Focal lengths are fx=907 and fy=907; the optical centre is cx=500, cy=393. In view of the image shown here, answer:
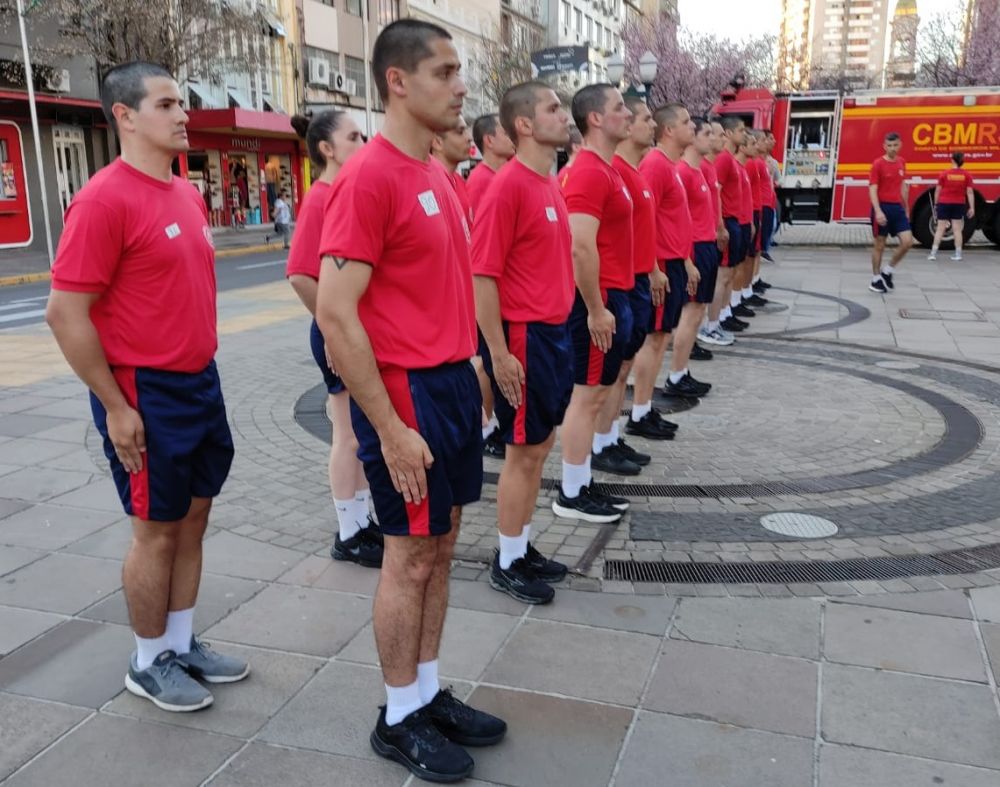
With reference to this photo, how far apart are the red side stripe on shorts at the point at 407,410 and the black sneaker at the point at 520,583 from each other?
1315mm

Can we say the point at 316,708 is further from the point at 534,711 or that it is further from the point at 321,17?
the point at 321,17

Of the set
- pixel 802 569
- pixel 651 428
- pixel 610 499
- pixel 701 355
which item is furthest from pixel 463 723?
pixel 701 355

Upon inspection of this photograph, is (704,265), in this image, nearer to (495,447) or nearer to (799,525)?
(495,447)

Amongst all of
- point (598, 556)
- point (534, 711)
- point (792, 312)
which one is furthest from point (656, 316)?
point (792, 312)

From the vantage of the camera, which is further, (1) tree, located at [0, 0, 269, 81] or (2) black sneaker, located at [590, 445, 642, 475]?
(1) tree, located at [0, 0, 269, 81]

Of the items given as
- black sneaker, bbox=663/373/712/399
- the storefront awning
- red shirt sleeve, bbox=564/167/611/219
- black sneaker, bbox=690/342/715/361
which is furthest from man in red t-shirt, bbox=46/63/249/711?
the storefront awning

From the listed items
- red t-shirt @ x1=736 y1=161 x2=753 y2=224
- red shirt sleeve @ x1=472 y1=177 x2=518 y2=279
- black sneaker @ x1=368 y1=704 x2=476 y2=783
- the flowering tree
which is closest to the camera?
black sneaker @ x1=368 y1=704 x2=476 y2=783

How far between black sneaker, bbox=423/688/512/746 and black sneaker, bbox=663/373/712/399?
15.5 feet

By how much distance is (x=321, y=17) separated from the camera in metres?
34.4

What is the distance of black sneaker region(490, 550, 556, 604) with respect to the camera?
12.0 ft

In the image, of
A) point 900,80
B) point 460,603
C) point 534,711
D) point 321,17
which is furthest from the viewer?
point 900,80

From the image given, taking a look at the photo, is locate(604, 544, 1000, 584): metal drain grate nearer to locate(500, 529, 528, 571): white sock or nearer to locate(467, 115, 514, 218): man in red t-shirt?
locate(500, 529, 528, 571): white sock

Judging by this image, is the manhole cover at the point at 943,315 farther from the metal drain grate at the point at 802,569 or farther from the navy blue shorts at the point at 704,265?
the metal drain grate at the point at 802,569

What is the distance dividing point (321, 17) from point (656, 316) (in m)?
32.6
